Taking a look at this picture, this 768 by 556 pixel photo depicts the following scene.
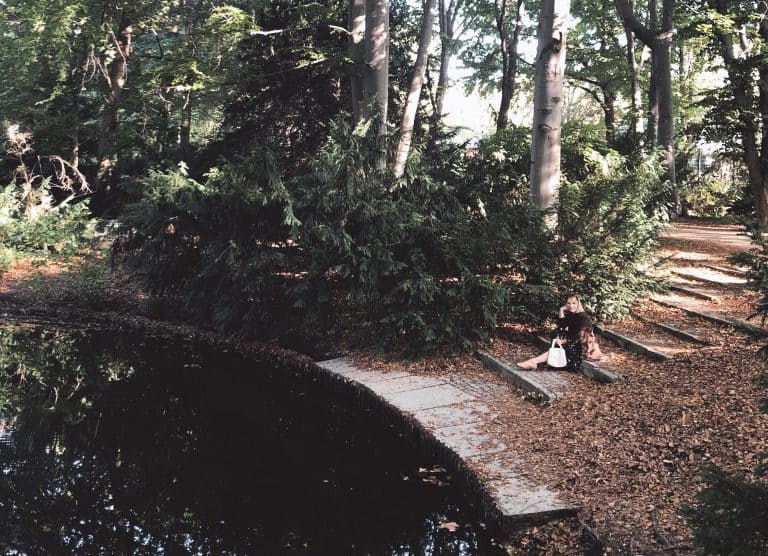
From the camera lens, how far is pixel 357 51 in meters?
11.6

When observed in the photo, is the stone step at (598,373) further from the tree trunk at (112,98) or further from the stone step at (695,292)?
the tree trunk at (112,98)

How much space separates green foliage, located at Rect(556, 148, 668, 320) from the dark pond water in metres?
3.46

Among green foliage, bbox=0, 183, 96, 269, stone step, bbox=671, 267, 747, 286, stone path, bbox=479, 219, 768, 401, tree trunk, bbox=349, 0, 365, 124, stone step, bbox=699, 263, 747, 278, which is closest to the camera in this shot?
stone path, bbox=479, 219, 768, 401

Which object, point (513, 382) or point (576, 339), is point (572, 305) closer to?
point (576, 339)

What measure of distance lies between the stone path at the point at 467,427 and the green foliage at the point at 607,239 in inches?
86.3

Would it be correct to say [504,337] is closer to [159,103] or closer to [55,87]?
[159,103]

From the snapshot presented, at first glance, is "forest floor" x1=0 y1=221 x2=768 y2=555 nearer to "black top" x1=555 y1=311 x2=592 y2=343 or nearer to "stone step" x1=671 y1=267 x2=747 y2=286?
"stone step" x1=671 y1=267 x2=747 y2=286

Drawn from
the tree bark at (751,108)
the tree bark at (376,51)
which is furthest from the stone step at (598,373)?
the tree bark at (751,108)

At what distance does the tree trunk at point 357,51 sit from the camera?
11484 millimetres

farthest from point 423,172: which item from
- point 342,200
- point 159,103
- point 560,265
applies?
point 159,103

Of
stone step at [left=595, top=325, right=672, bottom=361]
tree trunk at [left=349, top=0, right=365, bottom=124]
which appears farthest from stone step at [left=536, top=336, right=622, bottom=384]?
tree trunk at [left=349, top=0, right=365, bottom=124]

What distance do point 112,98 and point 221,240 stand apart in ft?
35.2

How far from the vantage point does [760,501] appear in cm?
278

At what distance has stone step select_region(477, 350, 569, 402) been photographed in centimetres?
638
